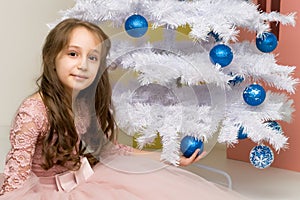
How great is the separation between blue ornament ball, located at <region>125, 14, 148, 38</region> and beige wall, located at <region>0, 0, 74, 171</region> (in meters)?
0.70

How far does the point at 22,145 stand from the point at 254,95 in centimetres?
67

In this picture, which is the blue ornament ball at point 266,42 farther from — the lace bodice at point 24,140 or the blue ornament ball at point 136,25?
the lace bodice at point 24,140

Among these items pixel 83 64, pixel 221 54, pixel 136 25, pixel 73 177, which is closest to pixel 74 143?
pixel 73 177

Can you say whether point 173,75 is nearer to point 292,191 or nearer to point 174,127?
point 174,127

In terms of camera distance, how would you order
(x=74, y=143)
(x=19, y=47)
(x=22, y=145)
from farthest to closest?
(x=19, y=47) < (x=74, y=143) < (x=22, y=145)

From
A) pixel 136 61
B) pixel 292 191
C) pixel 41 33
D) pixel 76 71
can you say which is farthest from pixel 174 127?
pixel 41 33

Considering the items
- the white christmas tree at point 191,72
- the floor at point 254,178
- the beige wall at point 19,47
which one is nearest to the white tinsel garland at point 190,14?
the white christmas tree at point 191,72

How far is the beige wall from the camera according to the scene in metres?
1.99

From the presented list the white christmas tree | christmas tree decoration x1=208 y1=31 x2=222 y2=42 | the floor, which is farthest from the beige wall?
christmas tree decoration x1=208 y1=31 x2=222 y2=42

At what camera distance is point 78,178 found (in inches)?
49.8

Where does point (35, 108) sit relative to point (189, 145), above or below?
above

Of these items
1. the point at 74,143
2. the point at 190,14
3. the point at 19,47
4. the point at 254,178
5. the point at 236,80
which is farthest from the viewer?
the point at 19,47

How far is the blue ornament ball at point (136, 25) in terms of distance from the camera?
53.0 inches

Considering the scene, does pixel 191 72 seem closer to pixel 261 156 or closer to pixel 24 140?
pixel 261 156
